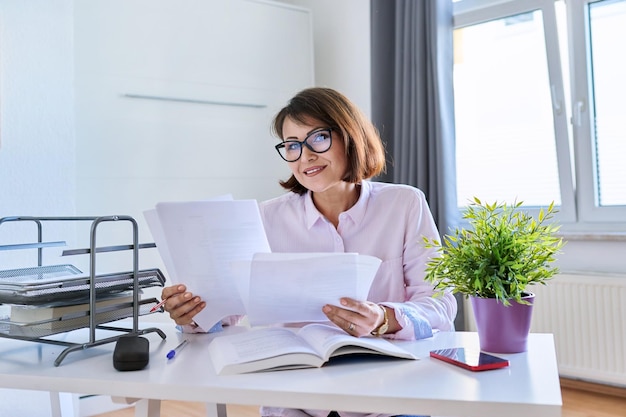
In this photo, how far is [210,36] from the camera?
11.1 ft

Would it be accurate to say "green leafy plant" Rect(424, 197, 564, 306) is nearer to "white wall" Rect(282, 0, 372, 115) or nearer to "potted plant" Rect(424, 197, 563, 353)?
"potted plant" Rect(424, 197, 563, 353)

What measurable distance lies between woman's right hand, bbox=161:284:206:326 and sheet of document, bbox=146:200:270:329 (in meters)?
0.01

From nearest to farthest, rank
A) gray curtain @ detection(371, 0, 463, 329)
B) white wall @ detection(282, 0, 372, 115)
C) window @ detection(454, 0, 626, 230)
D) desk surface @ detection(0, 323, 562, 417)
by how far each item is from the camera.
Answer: desk surface @ detection(0, 323, 562, 417) < window @ detection(454, 0, 626, 230) < gray curtain @ detection(371, 0, 463, 329) < white wall @ detection(282, 0, 372, 115)

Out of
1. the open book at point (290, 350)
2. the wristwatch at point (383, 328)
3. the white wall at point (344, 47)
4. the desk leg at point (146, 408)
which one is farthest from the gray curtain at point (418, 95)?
the desk leg at point (146, 408)

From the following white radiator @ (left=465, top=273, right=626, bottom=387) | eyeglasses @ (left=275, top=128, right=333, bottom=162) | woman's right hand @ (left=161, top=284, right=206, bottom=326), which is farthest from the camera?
white radiator @ (left=465, top=273, right=626, bottom=387)

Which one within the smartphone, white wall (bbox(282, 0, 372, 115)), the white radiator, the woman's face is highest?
white wall (bbox(282, 0, 372, 115))

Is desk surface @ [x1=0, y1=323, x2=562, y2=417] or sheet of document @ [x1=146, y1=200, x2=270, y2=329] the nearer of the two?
desk surface @ [x1=0, y1=323, x2=562, y2=417]

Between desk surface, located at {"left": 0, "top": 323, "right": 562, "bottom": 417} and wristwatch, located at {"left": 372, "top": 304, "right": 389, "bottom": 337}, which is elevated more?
wristwatch, located at {"left": 372, "top": 304, "right": 389, "bottom": 337}

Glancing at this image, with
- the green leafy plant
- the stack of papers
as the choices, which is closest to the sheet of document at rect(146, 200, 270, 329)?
the stack of papers

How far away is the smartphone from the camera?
3.41 feet

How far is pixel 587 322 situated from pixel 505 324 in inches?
77.4

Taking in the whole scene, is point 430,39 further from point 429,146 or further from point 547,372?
point 547,372

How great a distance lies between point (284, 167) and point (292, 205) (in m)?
2.03

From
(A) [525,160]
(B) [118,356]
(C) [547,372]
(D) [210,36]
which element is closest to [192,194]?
(D) [210,36]
